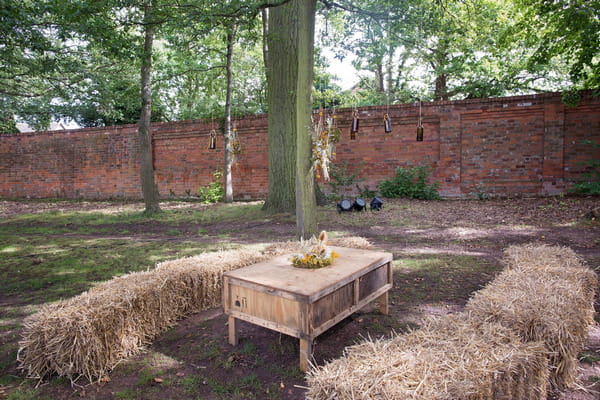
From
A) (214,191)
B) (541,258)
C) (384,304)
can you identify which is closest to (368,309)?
(384,304)

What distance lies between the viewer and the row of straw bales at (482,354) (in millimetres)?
1630

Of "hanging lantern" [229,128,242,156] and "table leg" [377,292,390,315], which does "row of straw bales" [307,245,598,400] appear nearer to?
"table leg" [377,292,390,315]

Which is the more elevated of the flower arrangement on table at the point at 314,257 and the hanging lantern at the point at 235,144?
the hanging lantern at the point at 235,144

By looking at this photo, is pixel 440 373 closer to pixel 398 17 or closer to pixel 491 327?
pixel 491 327

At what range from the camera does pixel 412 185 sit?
10.5 m

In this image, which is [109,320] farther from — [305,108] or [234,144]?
[234,144]

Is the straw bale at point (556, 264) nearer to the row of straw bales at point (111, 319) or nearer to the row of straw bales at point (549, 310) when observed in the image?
the row of straw bales at point (549, 310)

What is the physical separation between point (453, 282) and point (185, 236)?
531 cm

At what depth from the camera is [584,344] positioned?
2723 millimetres

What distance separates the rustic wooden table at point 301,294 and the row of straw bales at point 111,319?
2.51 feet

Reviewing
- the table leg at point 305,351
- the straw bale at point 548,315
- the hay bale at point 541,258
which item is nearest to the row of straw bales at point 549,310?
the straw bale at point 548,315

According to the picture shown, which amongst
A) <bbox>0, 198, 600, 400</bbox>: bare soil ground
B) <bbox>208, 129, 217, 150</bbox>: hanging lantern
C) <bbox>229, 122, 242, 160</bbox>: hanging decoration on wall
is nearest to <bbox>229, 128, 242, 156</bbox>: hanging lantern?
<bbox>229, 122, 242, 160</bbox>: hanging decoration on wall

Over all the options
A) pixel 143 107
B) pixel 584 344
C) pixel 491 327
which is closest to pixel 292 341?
pixel 491 327

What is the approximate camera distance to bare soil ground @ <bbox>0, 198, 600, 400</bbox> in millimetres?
2504
